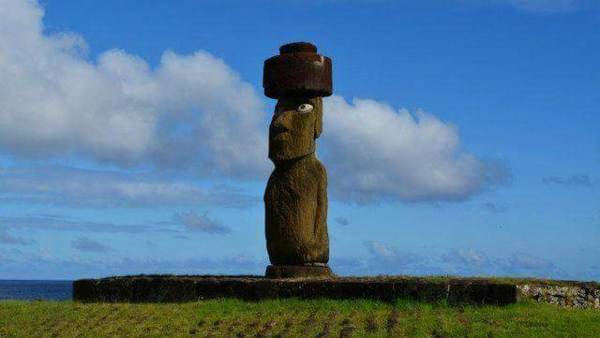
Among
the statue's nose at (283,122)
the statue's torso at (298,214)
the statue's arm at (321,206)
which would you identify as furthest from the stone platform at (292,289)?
the statue's nose at (283,122)

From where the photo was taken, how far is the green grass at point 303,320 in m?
12.4

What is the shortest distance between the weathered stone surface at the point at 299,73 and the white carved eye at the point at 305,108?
8.4 inches

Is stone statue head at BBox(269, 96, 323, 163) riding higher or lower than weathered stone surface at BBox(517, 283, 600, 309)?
higher

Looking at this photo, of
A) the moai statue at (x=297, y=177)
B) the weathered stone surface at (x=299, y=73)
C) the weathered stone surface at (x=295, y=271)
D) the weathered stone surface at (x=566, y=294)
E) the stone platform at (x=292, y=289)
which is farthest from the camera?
the weathered stone surface at (x=299, y=73)

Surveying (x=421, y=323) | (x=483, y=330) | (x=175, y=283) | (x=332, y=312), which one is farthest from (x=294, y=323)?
(x=175, y=283)

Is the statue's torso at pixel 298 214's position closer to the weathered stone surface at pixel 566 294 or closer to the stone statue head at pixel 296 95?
the stone statue head at pixel 296 95

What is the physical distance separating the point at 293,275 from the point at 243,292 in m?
1.46

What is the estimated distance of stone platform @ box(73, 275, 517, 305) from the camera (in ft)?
46.0

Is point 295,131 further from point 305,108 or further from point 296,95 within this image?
point 296,95

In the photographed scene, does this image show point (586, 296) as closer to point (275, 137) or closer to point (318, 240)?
point (318, 240)

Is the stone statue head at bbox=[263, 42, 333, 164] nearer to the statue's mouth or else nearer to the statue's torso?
the statue's mouth

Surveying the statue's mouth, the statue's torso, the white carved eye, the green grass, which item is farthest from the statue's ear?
the green grass

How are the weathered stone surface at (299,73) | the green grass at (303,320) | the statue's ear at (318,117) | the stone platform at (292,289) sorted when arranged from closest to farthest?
the green grass at (303,320) → the stone platform at (292,289) → the weathered stone surface at (299,73) → the statue's ear at (318,117)

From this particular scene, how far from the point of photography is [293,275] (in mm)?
16562
